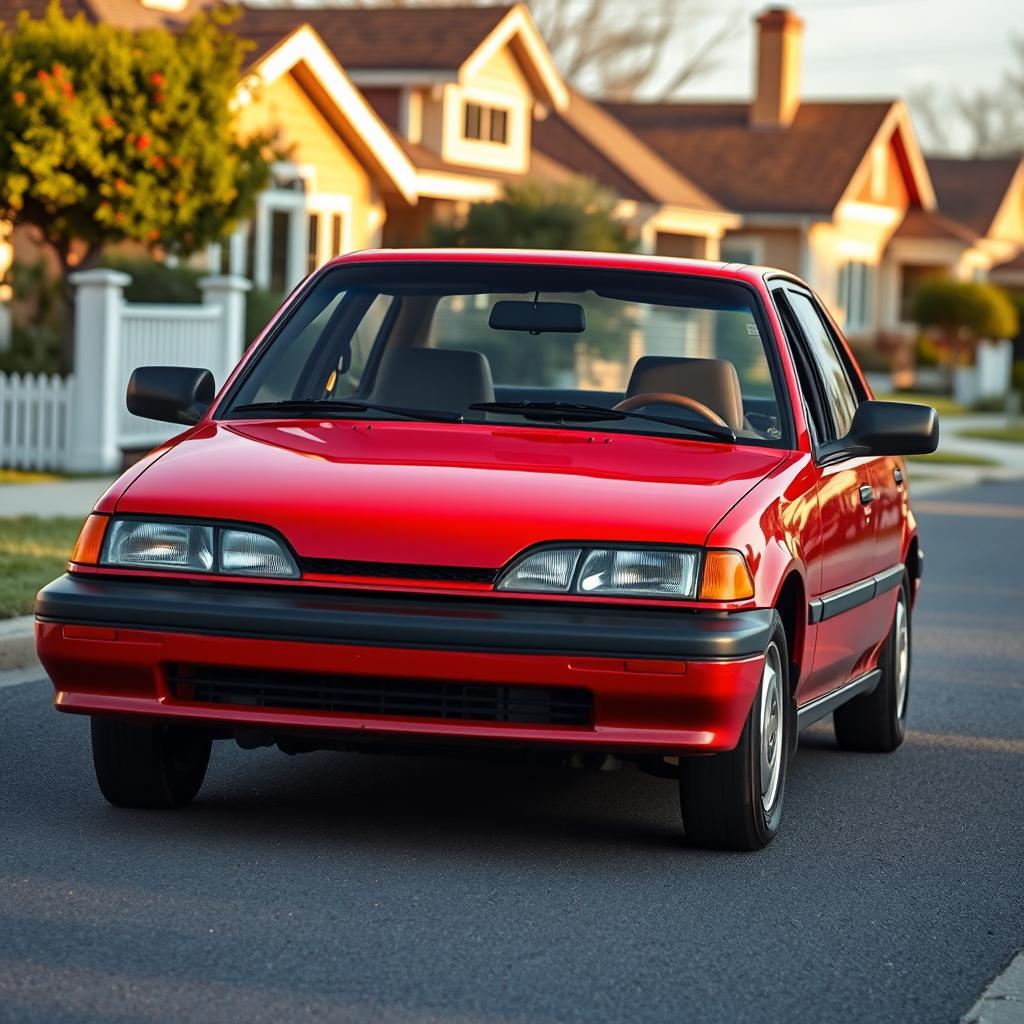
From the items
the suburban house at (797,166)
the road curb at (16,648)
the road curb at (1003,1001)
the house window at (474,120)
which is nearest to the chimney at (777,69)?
the suburban house at (797,166)

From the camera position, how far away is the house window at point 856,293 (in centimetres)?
5233

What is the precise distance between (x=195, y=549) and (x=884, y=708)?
317 centimetres

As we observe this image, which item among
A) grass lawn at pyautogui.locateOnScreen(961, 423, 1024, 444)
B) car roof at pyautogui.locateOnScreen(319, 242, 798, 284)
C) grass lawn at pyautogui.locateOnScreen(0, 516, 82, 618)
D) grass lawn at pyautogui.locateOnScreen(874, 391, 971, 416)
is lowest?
grass lawn at pyautogui.locateOnScreen(874, 391, 971, 416)

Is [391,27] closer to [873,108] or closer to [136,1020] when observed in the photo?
[873,108]

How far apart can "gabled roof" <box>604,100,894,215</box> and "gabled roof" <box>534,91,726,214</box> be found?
1.98m

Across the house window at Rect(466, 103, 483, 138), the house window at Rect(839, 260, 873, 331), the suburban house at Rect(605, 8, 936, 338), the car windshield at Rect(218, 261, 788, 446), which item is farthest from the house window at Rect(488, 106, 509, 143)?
the car windshield at Rect(218, 261, 788, 446)

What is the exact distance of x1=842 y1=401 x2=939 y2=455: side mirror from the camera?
270 inches

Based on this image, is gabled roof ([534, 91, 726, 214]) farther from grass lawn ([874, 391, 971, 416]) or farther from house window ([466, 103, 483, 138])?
grass lawn ([874, 391, 971, 416])

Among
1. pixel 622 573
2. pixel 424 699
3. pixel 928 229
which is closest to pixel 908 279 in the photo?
pixel 928 229

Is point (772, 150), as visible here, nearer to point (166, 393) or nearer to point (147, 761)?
point (166, 393)

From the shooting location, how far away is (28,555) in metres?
11.9

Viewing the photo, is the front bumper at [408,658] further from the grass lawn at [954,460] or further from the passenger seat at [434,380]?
the grass lawn at [954,460]

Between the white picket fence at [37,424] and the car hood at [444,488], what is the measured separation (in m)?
12.6

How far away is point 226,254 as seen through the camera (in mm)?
29547
